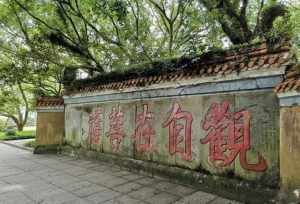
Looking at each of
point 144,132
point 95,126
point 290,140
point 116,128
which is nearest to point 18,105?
point 95,126

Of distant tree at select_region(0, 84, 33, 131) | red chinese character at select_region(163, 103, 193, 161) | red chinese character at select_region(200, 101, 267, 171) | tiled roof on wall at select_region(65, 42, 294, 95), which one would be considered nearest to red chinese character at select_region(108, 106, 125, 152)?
tiled roof on wall at select_region(65, 42, 294, 95)

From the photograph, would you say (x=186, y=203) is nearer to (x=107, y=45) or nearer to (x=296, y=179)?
(x=296, y=179)

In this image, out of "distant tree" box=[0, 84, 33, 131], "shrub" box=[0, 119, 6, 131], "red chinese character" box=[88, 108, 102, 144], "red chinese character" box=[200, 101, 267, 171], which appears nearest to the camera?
"red chinese character" box=[200, 101, 267, 171]

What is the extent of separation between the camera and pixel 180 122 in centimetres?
426

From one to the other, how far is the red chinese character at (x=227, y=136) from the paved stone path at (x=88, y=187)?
0.66m

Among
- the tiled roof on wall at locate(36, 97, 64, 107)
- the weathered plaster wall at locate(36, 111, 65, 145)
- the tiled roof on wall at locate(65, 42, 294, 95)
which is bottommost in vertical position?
the weathered plaster wall at locate(36, 111, 65, 145)

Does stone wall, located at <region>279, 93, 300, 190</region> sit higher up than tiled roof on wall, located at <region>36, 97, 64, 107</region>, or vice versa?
tiled roof on wall, located at <region>36, 97, 64, 107</region>

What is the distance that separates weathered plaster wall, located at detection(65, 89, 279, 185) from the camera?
314 centimetres

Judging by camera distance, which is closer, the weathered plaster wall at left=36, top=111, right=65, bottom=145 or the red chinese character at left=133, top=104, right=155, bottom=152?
the red chinese character at left=133, top=104, right=155, bottom=152

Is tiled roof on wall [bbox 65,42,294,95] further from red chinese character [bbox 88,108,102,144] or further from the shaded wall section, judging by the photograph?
the shaded wall section

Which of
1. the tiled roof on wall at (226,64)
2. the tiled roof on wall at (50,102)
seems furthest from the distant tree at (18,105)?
the tiled roof on wall at (226,64)

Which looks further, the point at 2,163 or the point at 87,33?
the point at 87,33

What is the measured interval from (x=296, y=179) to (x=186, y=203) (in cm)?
153

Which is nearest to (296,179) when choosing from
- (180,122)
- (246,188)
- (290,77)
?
(246,188)
